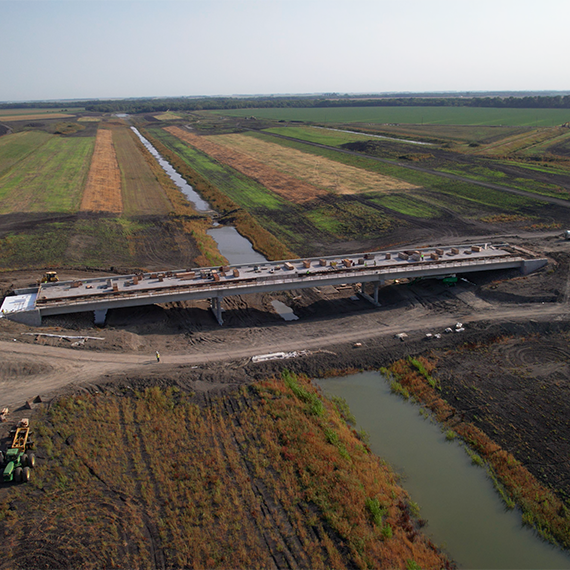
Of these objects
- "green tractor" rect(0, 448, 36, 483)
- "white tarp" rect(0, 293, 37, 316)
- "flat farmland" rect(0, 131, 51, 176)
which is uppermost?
"flat farmland" rect(0, 131, 51, 176)

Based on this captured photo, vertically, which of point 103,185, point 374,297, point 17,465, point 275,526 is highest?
point 103,185

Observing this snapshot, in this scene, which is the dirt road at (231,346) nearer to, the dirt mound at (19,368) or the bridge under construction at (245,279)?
the dirt mound at (19,368)

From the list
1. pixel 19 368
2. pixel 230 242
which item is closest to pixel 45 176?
pixel 230 242

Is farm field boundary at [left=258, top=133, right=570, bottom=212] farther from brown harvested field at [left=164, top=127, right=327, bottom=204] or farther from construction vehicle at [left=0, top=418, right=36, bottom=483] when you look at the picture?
construction vehicle at [left=0, top=418, right=36, bottom=483]

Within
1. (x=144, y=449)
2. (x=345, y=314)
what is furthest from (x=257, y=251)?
(x=144, y=449)

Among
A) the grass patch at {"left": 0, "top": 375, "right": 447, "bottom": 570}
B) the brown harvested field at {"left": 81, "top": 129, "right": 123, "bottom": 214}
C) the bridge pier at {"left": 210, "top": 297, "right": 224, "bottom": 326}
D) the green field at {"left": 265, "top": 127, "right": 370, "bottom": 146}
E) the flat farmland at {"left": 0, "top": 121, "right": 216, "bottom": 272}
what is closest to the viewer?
the grass patch at {"left": 0, "top": 375, "right": 447, "bottom": 570}

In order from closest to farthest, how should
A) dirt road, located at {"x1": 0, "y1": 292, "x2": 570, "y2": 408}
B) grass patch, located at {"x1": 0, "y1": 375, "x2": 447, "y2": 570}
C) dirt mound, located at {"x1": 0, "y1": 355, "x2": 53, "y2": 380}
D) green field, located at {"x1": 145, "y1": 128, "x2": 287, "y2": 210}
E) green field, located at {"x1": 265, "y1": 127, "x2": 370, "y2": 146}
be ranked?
grass patch, located at {"x1": 0, "y1": 375, "x2": 447, "y2": 570}, dirt road, located at {"x1": 0, "y1": 292, "x2": 570, "y2": 408}, dirt mound, located at {"x1": 0, "y1": 355, "x2": 53, "y2": 380}, green field, located at {"x1": 145, "y1": 128, "x2": 287, "y2": 210}, green field, located at {"x1": 265, "y1": 127, "x2": 370, "y2": 146}

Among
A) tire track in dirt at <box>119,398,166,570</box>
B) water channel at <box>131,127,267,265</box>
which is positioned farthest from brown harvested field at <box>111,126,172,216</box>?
tire track in dirt at <box>119,398,166,570</box>

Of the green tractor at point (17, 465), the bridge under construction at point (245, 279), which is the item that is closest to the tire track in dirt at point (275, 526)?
the green tractor at point (17, 465)

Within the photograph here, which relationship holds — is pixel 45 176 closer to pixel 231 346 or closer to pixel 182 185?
pixel 182 185
